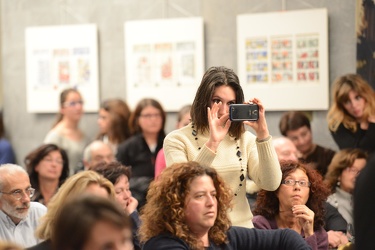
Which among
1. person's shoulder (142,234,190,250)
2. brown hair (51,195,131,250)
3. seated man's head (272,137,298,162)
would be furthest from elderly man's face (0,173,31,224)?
brown hair (51,195,131,250)

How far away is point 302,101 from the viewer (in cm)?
694

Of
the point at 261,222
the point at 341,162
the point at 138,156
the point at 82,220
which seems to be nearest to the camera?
the point at 82,220

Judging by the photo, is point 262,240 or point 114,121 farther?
point 114,121

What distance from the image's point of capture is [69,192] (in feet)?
12.3

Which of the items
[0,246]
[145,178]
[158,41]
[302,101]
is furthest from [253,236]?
[158,41]

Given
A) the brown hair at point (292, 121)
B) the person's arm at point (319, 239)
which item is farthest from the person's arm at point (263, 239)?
the brown hair at point (292, 121)

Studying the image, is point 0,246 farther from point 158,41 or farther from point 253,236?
point 158,41

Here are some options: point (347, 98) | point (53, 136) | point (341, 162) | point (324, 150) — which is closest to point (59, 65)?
point (53, 136)

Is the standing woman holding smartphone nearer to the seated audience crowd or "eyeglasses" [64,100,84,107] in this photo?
the seated audience crowd

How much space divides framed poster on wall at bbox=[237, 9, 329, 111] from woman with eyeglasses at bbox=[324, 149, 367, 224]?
126 cm

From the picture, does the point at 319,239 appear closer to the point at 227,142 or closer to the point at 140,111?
the point at 227,142

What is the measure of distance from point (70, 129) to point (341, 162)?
2841 mm

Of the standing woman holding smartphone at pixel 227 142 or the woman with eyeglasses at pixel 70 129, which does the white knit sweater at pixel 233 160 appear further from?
the woman with eyeglasses at pixel 70 129

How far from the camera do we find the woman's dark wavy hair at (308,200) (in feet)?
14.3
